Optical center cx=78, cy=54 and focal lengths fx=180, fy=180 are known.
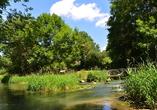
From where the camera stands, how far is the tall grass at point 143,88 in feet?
22.4

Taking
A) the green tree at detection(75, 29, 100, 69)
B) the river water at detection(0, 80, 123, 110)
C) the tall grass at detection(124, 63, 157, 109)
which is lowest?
the river water at detection(0, 80, 123, 110)

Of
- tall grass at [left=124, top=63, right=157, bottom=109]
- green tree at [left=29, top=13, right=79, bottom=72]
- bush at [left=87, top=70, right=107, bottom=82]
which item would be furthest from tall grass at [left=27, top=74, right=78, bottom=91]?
green tree at [left=29, top=13, right=79, bottom=72]

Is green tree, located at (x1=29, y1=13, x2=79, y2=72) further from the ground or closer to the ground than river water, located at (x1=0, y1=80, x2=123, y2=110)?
further from the ground

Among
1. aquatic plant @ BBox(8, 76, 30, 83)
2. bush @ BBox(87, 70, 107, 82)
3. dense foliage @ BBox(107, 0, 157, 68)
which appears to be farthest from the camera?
aquatic plant @ BBox(8, 76, 30, 83)

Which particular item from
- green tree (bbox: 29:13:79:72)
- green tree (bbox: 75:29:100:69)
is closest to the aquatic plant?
green tree (bbox: 29:13:79:72)

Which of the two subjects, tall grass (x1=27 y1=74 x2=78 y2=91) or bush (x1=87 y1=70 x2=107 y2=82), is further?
bush (x1=87 y1=70 x2=107 y2=82)

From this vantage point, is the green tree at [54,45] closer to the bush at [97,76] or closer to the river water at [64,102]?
the bush at [97,76]

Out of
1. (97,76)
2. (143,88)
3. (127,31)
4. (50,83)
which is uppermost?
(127,31)

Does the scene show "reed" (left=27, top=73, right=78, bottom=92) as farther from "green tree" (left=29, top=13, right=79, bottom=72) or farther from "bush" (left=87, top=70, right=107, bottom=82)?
"green tree" (left=29, top=13, right=79, bottom=72)

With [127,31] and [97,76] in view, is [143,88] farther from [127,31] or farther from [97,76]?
[127,31]

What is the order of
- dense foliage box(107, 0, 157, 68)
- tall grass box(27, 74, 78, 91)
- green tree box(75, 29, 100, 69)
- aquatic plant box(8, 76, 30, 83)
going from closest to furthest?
tall grass box(27, 74, 78, 91) → dense foliage box(107, 0, 157, 68) → aquatic plant box(8, 76, 30, 83) → green tree box(75, 29, 100, 69)

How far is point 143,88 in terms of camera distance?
6980 millimetres

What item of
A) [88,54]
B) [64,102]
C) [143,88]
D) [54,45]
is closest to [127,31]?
[54,45]

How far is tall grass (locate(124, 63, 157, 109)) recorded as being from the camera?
6832 mm
